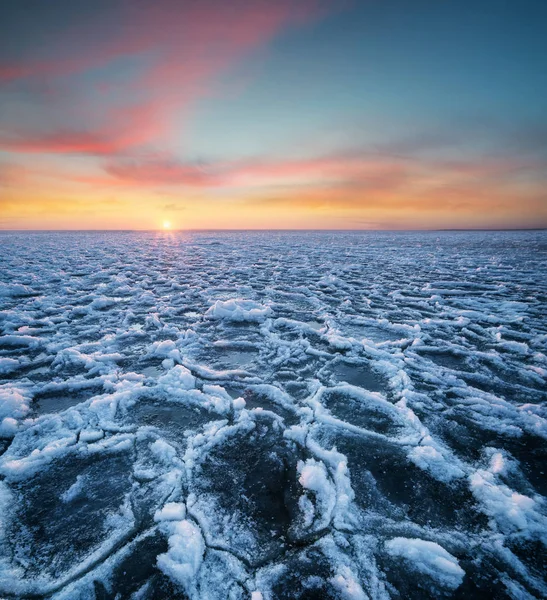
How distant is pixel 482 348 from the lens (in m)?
4.34

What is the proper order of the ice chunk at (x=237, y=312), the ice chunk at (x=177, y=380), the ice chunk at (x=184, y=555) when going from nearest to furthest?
the ice chunk at (x=184, y=555)
the ice chunk at (x=177, y=380)
the ice chunk at (x=237, y=312)

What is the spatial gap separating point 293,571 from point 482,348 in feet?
13.4

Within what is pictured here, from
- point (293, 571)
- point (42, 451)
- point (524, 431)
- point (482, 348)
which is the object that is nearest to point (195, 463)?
point (293, 571)

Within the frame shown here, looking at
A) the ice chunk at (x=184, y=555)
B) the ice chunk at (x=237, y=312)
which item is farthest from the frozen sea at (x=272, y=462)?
the ice chunk at (x=237, y=312)

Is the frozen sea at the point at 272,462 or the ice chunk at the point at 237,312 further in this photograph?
the ice chunk at the point at 237,312

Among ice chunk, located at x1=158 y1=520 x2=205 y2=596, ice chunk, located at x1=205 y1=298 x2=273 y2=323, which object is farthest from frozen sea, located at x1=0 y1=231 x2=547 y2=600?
ice chunk, located at x1=205 y1=298 x2=273 y2=323

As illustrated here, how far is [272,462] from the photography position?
2.25m

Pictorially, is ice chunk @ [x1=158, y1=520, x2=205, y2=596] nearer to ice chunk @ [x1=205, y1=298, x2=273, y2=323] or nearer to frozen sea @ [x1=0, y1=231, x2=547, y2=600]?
frozen sea @ [x1=0, y1=231, x2=547, y2=600]

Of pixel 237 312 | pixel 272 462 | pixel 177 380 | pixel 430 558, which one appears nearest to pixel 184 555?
pixel 272 462

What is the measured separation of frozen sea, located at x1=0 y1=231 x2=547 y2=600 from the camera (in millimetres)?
1559

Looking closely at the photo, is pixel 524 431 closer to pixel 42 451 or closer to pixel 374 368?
pixel 374 368

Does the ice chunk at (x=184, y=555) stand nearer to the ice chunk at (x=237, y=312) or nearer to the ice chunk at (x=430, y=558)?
the ice chunk at (x=430, y=558)

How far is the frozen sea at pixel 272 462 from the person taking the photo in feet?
5.11

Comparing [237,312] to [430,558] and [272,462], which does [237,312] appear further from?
[430,558]
